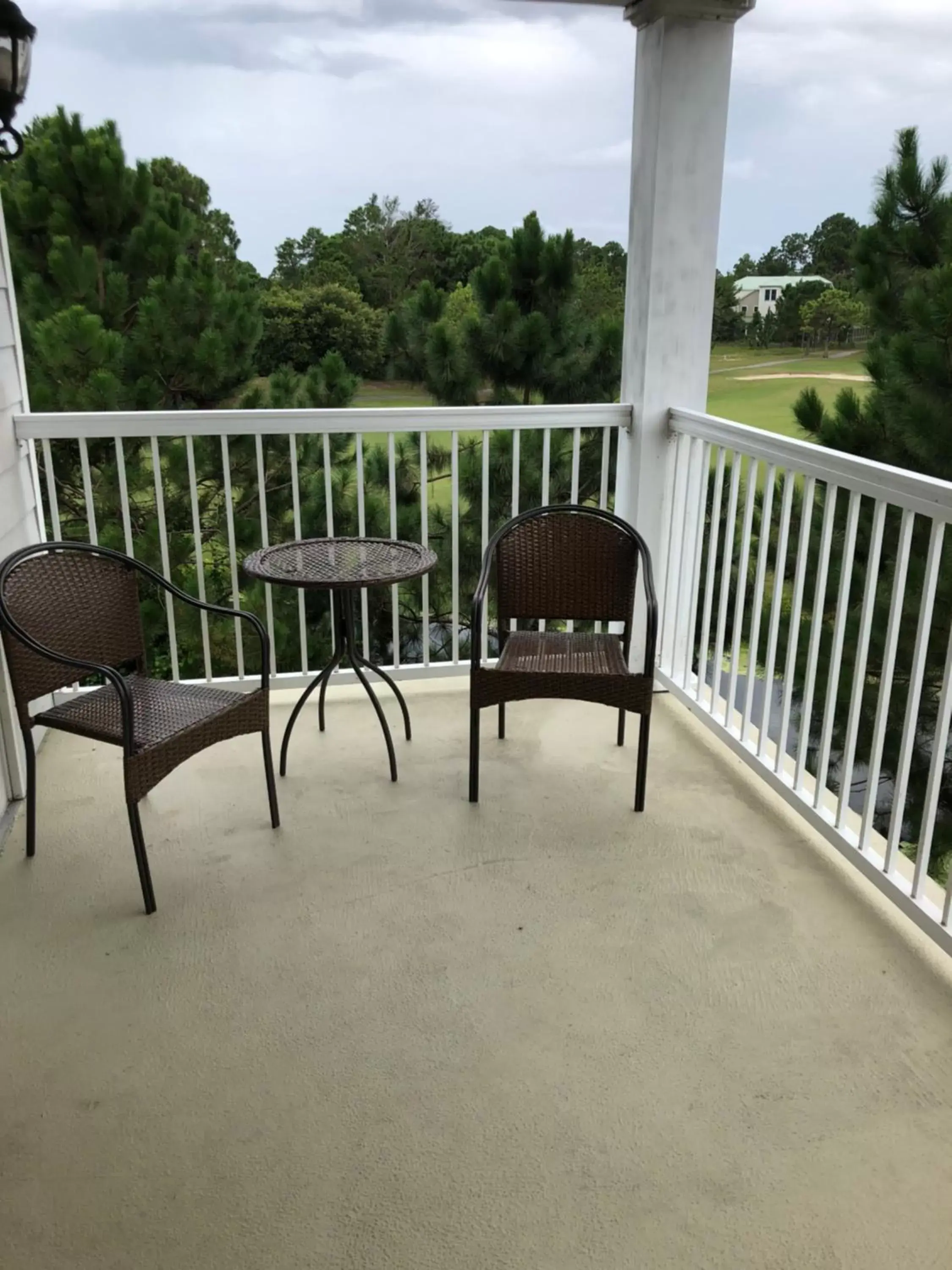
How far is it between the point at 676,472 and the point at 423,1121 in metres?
2.42

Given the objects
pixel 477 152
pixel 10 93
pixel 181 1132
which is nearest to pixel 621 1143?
pixel 181 1132

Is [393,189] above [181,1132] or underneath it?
above

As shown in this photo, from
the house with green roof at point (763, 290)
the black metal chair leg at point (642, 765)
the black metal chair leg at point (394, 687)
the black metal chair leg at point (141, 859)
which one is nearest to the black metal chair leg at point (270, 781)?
the black metal chair leg at point (141, 859)

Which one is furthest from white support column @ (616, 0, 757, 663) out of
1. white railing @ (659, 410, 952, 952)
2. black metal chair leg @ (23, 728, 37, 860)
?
black metal chair leg @ (23, 728, 37, 860)

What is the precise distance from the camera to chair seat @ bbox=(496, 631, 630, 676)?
2.75 m

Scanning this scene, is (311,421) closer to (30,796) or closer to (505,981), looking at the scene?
(30,796)

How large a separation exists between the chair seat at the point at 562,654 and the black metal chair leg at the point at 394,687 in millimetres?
408

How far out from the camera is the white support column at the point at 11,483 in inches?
108

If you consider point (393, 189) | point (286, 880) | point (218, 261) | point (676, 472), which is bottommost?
point (286, 880)

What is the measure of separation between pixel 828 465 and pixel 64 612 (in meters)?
2.06

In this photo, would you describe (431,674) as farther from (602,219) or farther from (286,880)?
(602,219)

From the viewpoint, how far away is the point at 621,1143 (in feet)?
5.36

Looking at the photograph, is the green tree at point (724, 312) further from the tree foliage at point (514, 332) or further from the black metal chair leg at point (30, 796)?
the black metal chair leg at point (30, 796)

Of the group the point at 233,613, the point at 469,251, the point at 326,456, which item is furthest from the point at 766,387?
the point at 233,613
